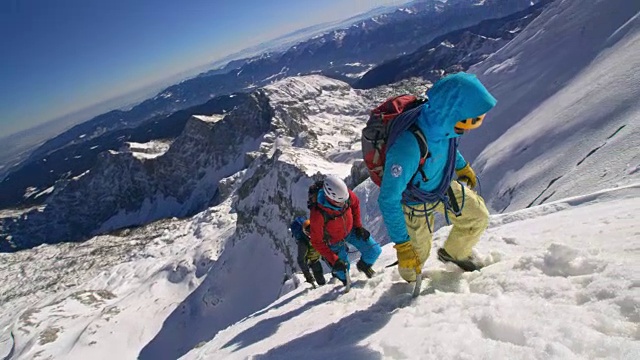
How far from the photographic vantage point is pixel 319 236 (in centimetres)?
892

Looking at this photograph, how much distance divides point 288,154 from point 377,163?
6119 cm

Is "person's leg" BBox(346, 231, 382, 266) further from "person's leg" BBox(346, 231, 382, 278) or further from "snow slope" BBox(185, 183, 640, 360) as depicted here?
"snow slope" BBox(185, 183, 640, 360)

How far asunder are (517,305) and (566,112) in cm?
1406

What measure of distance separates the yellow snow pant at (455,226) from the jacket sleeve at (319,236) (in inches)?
129

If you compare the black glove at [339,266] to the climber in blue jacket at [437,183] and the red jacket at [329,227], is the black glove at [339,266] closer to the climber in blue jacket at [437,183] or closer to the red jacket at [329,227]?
the red jacket at [329,227]

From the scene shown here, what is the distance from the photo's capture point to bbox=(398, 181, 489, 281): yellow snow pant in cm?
566

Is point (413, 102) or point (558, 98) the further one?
point (558, 98)

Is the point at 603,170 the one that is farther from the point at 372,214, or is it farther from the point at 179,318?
the point at 179,318

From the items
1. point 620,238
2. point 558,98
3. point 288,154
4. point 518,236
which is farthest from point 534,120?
point 288,154

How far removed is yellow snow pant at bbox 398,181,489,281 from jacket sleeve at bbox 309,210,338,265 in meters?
3.27

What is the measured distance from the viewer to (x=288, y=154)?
217 ft

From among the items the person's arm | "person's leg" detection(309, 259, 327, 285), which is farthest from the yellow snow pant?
the person's arm

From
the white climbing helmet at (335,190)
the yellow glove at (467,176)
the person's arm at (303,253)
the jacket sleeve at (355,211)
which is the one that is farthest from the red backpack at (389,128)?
the person's arm at (303,253)

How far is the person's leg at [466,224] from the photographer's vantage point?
19.1 feet
